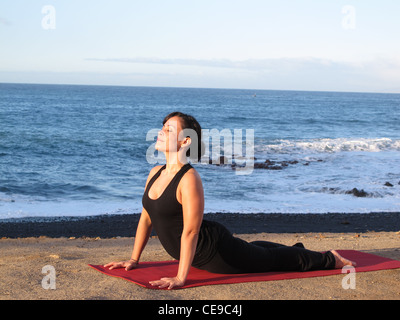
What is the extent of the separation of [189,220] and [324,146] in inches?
963

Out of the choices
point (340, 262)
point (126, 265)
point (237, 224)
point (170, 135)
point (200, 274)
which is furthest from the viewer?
point (237, 224)

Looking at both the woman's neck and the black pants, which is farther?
the black pants

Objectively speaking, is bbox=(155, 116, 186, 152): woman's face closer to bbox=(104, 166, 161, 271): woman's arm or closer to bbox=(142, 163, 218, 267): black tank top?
bbox=(142, 163, 218, 267): black tank top

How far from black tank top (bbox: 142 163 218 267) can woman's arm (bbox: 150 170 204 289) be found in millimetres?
96

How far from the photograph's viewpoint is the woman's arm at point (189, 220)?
12.1 feet

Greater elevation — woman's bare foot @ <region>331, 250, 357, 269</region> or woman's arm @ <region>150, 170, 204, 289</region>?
woman's arm @ <region>150, 170, 204, 289</region>

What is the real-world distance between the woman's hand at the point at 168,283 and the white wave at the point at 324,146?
21087mm

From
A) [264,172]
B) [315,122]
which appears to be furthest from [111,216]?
[315,122]

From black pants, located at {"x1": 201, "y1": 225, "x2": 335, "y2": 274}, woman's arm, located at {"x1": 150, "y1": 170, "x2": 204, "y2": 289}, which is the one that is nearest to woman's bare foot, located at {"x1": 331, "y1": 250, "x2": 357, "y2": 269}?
black pants, located at {"x1": 201, "y1": 225, "x2": 335, "y2": 274}

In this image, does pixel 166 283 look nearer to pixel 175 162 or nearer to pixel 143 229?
pixel 143 229

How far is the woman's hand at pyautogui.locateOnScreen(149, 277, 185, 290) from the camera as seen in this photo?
3790 mm

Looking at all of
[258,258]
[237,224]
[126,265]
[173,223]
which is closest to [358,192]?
[237,224]

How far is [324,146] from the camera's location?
27.1 metres
